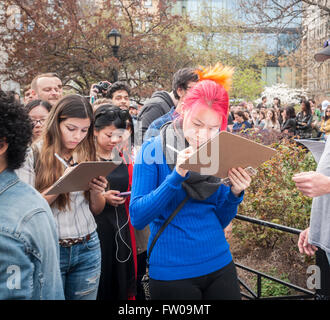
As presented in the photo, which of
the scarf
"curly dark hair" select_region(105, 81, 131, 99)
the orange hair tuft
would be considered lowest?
the scarf

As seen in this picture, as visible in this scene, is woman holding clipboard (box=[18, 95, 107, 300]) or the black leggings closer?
the black leggings

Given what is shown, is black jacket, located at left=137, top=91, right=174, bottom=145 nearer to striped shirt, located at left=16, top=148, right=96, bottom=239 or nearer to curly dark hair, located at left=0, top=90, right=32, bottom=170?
striped shirt, located at left=16, top=148, right=96, bottom=239

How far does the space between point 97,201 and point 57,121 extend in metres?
0.65

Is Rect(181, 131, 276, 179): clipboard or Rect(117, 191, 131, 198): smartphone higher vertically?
Rect(181, 131, 276, 179): clipboard

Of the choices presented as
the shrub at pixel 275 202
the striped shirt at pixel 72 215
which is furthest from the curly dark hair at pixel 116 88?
the striped shirt at pixel 72 215

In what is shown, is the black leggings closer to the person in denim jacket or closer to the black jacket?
the person in denim jacket

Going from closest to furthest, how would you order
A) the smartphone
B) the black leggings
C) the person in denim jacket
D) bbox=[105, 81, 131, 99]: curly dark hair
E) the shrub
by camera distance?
the person in denim jacket → the black leggings → the smartphone → the shrub → bbox=[105, 81, 131, 99]: curly dark hair

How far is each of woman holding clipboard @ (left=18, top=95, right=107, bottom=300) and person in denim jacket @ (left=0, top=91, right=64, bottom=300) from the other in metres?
0.67

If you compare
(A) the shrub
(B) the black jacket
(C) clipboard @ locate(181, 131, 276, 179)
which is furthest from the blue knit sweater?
(A) the shrub

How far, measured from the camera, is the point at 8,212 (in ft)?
4.58

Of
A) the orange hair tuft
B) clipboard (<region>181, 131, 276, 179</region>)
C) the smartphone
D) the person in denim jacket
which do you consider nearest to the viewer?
the person in denim jacket

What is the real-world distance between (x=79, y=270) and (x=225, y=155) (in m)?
1.29

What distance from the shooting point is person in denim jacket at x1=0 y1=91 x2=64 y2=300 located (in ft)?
4.58
